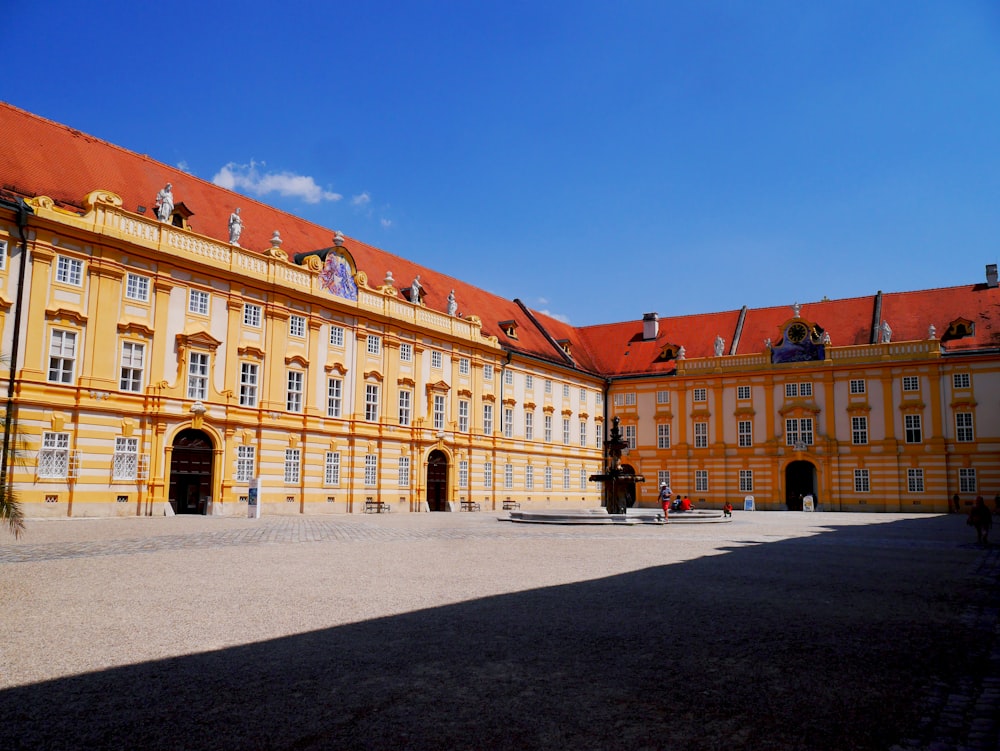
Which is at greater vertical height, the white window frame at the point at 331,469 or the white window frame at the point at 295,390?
the white window frame at the point at 295,390

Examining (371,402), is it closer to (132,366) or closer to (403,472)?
(403,472)

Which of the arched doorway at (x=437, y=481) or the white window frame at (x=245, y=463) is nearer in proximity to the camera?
the white window frame at (x=245, y=463)

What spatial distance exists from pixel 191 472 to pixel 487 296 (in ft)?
94.7

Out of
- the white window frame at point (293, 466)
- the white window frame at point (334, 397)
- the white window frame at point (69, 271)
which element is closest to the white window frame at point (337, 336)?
the white window frame at point (334, 397)

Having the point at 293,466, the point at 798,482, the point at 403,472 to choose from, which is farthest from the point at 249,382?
the point at 798,482

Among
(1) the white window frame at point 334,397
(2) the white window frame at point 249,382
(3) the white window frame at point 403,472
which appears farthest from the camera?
(3) the white window frame at point 403,472

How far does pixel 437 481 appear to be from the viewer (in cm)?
4356

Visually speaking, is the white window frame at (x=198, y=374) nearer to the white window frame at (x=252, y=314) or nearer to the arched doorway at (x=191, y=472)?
the arched doorway at (x=191, y=472)

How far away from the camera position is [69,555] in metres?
14.4

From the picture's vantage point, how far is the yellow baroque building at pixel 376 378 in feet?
91.4

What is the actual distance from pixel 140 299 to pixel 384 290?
13.6 meters

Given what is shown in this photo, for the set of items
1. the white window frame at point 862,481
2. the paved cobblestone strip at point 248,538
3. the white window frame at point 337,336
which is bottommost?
the paved cobblestone strip at point 248,538

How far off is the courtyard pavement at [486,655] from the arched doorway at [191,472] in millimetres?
16505

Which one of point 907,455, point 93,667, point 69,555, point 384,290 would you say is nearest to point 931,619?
point 93,667
